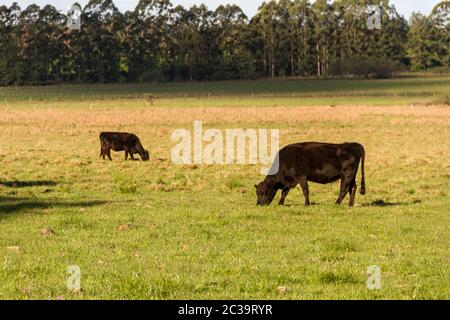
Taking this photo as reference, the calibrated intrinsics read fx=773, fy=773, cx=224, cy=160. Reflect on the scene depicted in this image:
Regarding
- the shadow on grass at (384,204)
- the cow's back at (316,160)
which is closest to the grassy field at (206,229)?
the shadow on grass at (384,204)

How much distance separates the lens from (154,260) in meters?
10.8

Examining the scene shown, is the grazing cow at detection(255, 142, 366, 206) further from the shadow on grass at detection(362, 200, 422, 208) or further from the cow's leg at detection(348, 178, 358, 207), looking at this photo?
the shadow on grass at detection(362, 200, 422, 208)

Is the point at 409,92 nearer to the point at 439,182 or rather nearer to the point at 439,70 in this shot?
the point at 439,70

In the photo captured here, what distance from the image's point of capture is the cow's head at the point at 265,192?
17.2m

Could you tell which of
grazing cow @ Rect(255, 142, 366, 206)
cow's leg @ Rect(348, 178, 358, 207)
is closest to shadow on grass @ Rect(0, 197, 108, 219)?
grazing cow @ Rect(255, 142, 366, 206)

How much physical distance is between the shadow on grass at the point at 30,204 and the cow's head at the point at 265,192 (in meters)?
3.61

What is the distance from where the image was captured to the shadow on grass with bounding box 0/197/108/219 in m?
16.3

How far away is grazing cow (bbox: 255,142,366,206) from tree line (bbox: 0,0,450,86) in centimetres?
10464

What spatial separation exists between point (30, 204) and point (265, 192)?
5.22 metres

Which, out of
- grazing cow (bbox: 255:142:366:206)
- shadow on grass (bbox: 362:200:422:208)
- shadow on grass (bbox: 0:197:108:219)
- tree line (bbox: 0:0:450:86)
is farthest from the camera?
tree line (bbox: 0:0:450:86)

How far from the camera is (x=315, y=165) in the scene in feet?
55.1

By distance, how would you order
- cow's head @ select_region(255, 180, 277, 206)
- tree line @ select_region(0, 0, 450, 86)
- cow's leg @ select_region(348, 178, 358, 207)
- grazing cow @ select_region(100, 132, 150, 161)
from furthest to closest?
tree line @ select_region(0, 0, 450, 86) → grazing cow @ select_region(100, 132, 150, 161) → cow's head @ select_region(255, 180, 277, 206) → cow's leg @ select_region(348, 178, 358, 207)

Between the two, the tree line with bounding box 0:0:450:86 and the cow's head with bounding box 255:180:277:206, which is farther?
the tree line with bounding box 0:0:450:86

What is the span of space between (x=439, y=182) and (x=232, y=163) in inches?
314
